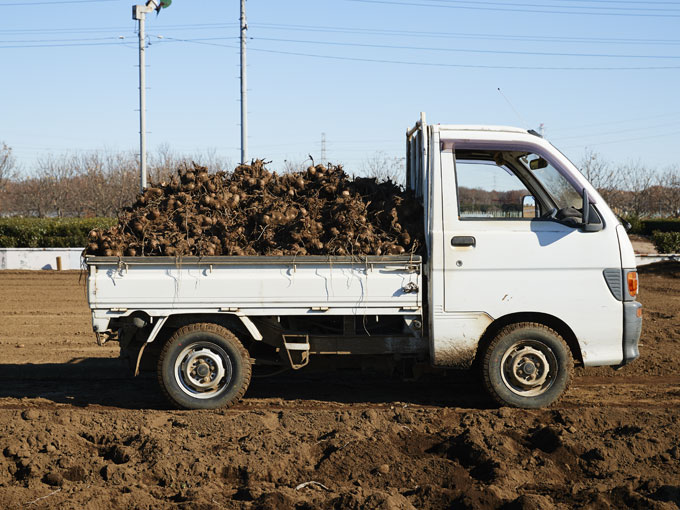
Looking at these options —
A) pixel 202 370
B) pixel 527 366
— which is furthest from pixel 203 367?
pixel 527 366

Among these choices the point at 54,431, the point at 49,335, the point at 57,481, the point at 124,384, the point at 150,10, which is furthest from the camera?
the point at 150,10

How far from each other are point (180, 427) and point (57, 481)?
1.43 meters

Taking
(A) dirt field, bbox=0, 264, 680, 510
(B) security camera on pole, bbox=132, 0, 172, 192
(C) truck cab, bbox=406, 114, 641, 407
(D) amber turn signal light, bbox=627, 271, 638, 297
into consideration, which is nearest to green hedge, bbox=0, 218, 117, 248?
(B) security camera on pole, bbox=132, 0, 172, 192

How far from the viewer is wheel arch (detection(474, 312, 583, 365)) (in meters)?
6.99

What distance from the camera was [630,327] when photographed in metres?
6.86

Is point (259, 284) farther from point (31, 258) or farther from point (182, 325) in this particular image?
point (31, 258)

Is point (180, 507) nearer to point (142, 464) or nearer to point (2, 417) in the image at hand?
point (142, 464)

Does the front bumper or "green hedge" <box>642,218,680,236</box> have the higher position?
"green hedge" <box>642,218,680,236</box>

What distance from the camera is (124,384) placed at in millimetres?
8406

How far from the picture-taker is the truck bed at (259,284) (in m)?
6.82

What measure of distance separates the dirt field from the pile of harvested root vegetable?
1588 mm

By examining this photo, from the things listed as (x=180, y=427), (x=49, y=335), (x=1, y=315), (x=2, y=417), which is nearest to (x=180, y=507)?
(x=180, y=427)

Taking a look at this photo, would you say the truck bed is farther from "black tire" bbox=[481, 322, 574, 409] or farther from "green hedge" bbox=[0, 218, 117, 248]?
"green hedge" bbox=[0, 218, 117, 248]

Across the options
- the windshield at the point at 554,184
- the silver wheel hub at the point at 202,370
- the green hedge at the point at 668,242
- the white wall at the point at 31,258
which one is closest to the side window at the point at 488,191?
the windshield at the point at 554,184
